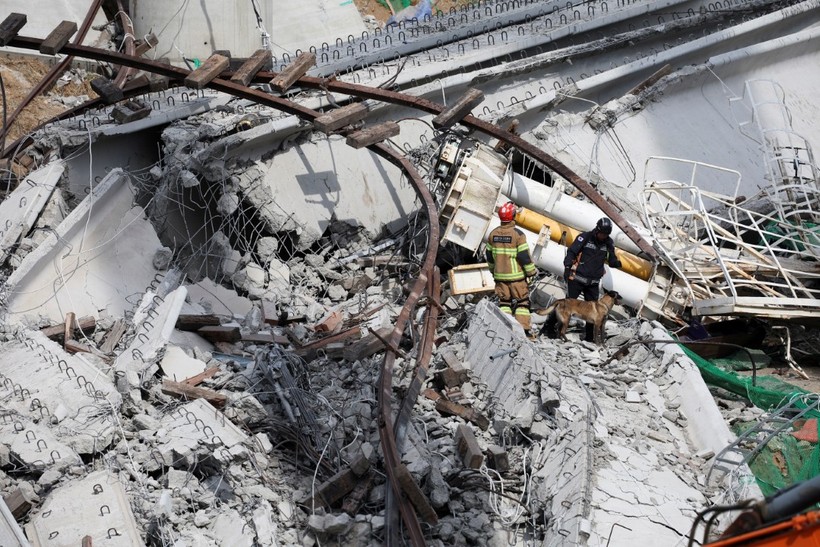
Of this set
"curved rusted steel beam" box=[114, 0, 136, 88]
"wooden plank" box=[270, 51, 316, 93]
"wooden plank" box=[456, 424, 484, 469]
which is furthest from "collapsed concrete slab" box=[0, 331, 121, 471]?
"curved rusted steel beam" box=[114, 0, 136, 88]

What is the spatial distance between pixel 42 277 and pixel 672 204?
7140 mm

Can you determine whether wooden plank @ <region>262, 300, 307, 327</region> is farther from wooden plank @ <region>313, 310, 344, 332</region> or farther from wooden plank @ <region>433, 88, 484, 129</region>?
wooden plank @ <region>433, 88, 484, 129</region>

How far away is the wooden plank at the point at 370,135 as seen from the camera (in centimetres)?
1026

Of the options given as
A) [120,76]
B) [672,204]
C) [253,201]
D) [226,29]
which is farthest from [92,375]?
[672,204]

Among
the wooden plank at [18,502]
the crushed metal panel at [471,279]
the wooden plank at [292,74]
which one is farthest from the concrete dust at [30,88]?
the wooden plank at [18,502]

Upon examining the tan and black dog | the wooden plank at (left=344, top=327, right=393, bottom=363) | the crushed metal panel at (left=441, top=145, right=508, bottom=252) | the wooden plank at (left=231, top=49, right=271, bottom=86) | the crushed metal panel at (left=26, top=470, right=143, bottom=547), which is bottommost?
the crushed metal panel at (left=26, top=470, right=143, bottom=547)

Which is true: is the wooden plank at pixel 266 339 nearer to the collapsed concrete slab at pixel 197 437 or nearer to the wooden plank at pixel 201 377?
the wooden plank at pixel 201 377

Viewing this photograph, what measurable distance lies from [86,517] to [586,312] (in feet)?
17.3

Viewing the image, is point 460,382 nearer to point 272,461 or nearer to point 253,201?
point 272,461

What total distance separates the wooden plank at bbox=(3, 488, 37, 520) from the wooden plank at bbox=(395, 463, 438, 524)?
2467mm

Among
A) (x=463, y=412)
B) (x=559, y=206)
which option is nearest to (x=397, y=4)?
(x=559, y=206)

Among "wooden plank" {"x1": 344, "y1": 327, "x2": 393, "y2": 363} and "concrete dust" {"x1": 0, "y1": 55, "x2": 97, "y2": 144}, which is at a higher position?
"concrete dust" {"x1": 0, "y1": 55, "x2": 97, "y2": 144}

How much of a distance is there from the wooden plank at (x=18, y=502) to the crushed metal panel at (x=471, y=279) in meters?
5.15

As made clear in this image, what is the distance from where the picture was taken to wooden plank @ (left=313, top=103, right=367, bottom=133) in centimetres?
1025
